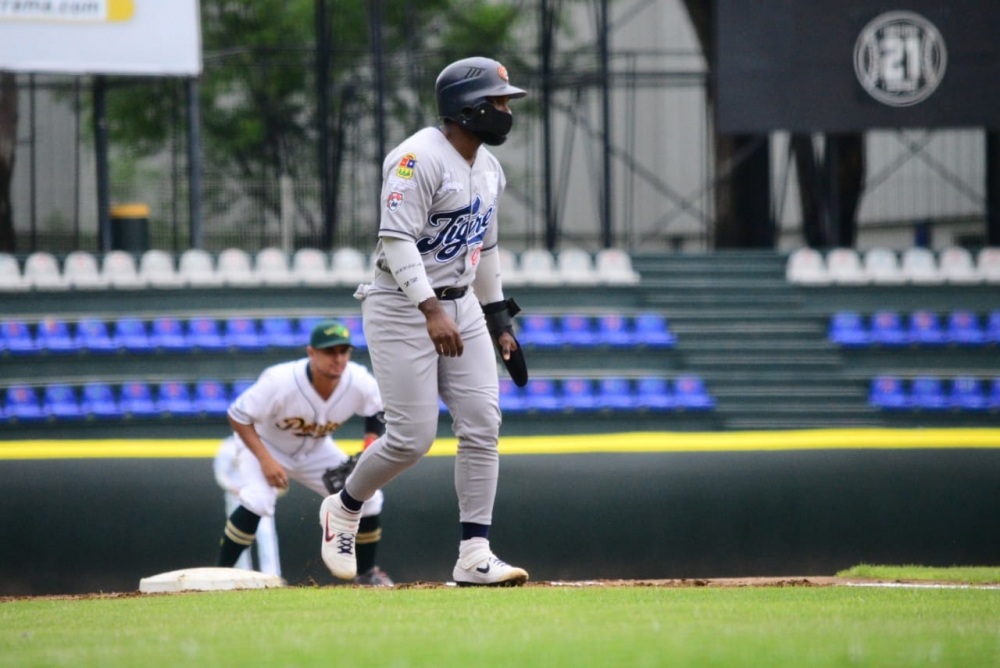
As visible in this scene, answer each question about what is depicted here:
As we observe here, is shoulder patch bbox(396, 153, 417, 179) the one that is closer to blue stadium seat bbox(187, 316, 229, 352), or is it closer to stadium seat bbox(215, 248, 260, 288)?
blue stadium seat bbox(187, 316, 229, 352)

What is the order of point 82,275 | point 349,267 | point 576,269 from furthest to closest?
1. point 576,269
2. point 349,267
3. point 82,275

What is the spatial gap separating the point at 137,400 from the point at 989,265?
993 cm

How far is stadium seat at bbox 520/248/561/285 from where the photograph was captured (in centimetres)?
1509

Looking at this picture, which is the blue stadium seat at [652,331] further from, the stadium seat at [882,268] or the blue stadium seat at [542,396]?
the stadium seat at [882,268]

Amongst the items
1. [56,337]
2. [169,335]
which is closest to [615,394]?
[169,335]

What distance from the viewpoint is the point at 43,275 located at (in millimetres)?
14375

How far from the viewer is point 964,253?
1559 cm

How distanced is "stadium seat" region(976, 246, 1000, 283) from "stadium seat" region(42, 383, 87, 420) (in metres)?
10.3

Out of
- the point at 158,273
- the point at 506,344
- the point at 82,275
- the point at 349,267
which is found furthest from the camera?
the point at 349,267

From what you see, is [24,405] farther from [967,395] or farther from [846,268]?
[967,395]

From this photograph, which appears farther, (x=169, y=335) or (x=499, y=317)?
(x=169, y=335)

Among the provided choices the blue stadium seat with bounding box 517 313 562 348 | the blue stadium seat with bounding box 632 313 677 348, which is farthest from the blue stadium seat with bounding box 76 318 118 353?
the blue stadium seat with bounding box 632 313 677 348

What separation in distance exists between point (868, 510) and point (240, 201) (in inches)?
566

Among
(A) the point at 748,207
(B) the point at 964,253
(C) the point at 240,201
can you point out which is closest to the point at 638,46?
(A) the point at 748,207
